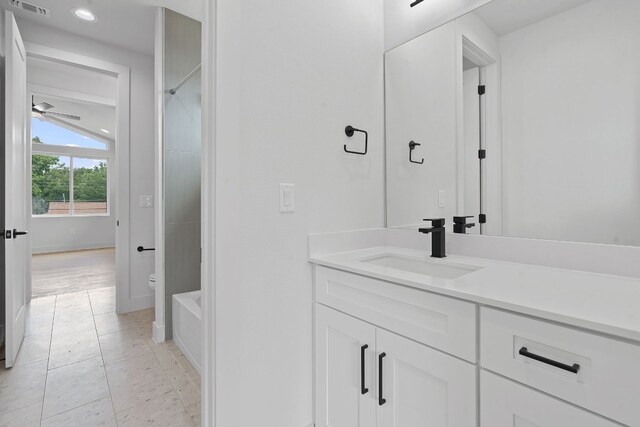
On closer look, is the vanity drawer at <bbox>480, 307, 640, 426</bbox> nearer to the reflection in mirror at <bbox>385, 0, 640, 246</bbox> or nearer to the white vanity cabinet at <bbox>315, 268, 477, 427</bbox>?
the white vanity cabinet at <bbox>315, 268, 477, 427</bbox>

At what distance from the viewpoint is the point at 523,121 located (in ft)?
4.28

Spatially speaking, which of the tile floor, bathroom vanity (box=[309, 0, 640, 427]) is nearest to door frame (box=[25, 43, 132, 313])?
the tile floor

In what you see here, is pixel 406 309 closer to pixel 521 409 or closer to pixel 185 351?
pixel 521 409

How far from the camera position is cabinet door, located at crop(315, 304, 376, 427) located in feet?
3.85

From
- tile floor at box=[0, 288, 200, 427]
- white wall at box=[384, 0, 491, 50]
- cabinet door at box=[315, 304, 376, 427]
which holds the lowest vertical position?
tile floor at box=[0, 288, 200, 427]

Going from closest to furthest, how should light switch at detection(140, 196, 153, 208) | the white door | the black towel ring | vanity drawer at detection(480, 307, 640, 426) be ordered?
1. vanity drawer at detection(480, 307, 640, 426)
2. the black towel ring
3. the white door
4. light switch at detection(140, 196, 153, 208)

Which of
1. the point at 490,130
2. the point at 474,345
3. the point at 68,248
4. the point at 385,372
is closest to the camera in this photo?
the point at 474,345

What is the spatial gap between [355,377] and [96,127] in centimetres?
774

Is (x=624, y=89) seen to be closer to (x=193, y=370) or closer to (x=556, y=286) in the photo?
(x=556, y=286)

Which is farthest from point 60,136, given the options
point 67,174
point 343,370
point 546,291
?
point 546,291

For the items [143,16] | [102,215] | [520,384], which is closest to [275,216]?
[520,384]

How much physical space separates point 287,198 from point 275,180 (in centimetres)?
9

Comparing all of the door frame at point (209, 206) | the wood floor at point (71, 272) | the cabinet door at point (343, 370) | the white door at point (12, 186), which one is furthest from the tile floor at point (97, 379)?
the wood floor at point (71, 272)

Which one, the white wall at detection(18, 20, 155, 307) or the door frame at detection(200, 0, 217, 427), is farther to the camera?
the white wall at detection(18, 20, 155, 307)
